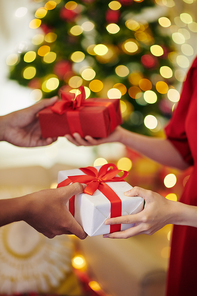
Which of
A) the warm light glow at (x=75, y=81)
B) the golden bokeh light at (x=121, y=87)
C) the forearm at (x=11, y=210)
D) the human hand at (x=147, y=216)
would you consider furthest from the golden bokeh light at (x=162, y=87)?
the forearm at (x=11, y=210)

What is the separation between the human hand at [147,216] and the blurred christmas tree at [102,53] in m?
1.31

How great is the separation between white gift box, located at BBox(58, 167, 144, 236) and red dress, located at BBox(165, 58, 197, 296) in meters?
0.37

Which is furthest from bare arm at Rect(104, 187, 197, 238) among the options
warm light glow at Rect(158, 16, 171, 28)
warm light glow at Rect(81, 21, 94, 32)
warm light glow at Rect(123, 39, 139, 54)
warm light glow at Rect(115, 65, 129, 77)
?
warm light glow at Rect(158, 16, 171, 28)

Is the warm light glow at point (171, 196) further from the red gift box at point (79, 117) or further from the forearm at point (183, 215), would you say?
the forearm at point (183, 215)

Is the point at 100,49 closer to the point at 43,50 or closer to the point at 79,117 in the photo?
the point at 43,50

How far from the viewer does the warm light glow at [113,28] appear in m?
2.00

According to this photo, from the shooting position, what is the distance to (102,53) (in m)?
2.03

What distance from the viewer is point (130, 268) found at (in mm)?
1750

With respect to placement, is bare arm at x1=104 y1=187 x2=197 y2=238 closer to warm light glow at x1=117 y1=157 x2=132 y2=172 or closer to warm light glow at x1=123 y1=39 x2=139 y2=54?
warm light glow at x1=123 y1=39 x2=139 y2=54

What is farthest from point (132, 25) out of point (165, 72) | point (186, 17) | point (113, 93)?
point (186, 17)

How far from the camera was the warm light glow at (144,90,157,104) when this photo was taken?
207 centimetres

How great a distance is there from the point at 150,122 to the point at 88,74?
2.09 ft

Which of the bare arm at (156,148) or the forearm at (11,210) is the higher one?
the forearm at (11,210)

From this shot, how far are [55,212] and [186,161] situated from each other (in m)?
0.77
